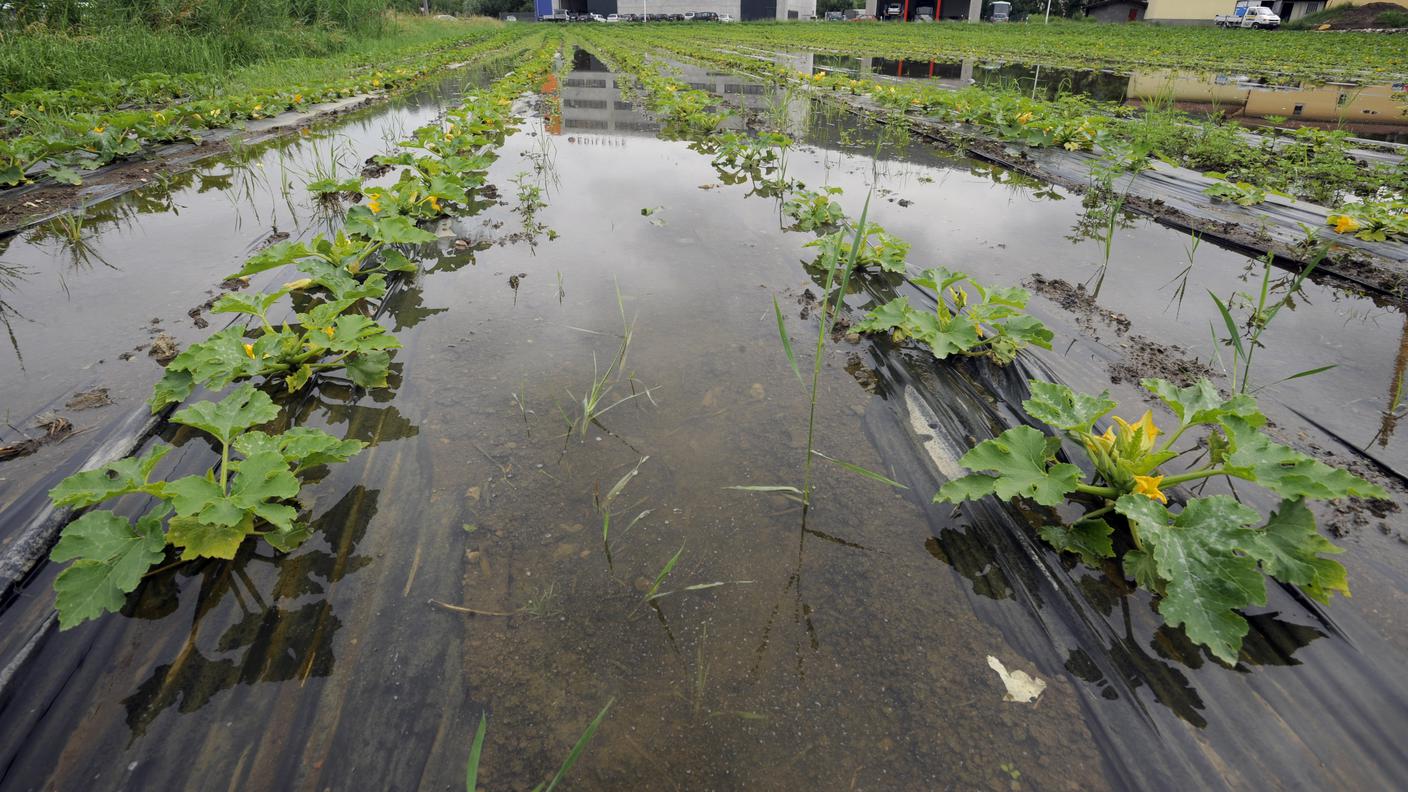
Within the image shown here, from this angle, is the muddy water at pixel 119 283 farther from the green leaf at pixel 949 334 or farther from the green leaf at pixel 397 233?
the green leaf at pixel 949 334

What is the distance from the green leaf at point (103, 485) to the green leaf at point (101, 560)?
7cm

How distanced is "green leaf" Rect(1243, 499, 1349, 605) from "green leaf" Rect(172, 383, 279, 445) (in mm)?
2613

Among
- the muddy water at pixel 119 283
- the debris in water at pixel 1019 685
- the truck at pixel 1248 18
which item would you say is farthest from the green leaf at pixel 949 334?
the truck at pixel 1248 18

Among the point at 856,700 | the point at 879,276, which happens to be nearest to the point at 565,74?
the point at 879,276

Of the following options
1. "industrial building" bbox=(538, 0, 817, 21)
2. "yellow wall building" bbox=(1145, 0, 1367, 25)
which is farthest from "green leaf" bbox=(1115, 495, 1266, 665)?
"industrial building" bbox=(538, 0, 817, 21)

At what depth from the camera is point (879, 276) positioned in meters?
3.33

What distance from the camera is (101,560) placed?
53.9 inches

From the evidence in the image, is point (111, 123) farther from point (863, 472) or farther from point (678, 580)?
point (863, 472)

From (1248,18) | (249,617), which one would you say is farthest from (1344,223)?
(1248,18)

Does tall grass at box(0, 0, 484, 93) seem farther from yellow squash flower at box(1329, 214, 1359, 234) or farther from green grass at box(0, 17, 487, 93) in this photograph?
yellow squash flower at box(1329, 214, 1359, 234)

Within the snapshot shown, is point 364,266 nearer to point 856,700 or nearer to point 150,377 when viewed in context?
point 150,377

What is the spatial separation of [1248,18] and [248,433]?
50.8m

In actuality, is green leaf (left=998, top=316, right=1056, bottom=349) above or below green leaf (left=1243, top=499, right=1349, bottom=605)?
above

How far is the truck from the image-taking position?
110 feet
